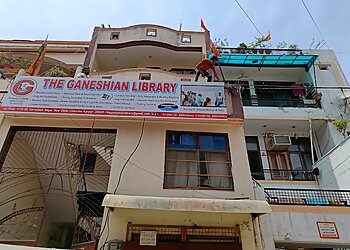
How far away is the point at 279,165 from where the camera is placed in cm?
1226

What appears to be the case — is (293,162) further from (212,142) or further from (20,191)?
(20,191)

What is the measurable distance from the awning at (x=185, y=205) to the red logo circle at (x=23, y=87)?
4442mm

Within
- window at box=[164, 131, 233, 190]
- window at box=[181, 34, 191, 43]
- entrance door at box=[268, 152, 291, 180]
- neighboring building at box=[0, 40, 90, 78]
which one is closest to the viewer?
Answer: window at box=[164, 131, 233, 190]

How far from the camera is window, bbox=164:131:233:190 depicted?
6858 millimetres

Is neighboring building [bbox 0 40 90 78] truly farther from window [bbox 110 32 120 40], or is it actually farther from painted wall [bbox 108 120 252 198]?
painted wall [bbox 108 120 252 198]

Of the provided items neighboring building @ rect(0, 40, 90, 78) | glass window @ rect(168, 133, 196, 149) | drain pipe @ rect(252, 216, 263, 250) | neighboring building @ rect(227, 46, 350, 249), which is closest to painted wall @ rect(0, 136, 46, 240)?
glass window @ rect(168, 133, 196, 149)

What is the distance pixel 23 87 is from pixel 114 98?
270 cm

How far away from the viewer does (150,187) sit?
652 cm

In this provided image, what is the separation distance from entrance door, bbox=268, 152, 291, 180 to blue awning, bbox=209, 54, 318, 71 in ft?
16.2

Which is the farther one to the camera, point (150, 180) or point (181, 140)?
point (181, 140)

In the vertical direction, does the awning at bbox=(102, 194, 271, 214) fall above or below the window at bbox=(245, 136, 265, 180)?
below

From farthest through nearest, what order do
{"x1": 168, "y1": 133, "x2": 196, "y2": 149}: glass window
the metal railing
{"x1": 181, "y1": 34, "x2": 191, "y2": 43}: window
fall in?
the metal railing, {"x1": 181, "y1": 34, "x2": 191, "y2": 43}: window, {"x1": 168, "y1": 133, "x2": 196, "y2": 149}: glass window

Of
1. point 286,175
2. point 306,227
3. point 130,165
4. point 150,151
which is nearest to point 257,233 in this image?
point 306,227

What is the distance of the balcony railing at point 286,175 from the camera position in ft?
38.6
